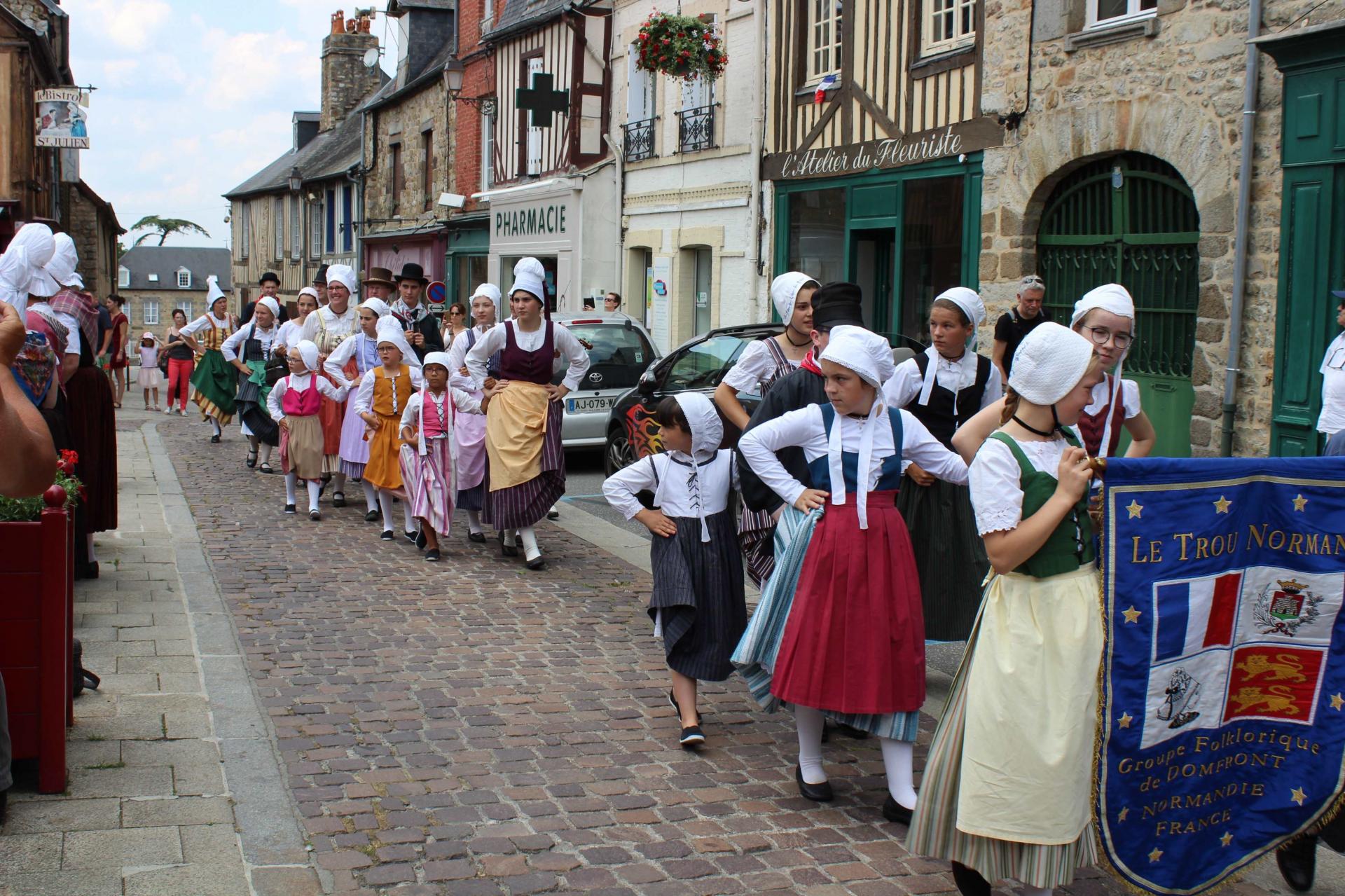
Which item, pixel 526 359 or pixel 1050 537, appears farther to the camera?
pixel 526 359

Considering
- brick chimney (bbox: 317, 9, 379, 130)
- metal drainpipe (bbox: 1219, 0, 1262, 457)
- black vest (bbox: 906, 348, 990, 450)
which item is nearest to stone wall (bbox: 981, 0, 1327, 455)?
metal drainpipe (bbox: 1219, 0, 1262, 457)

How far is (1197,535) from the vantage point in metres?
3.65

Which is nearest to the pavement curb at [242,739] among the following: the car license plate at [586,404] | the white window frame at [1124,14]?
the car license plate at [586,404]

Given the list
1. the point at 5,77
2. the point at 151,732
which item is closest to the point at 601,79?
the point at 5,77

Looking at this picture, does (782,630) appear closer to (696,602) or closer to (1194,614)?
(696,602)

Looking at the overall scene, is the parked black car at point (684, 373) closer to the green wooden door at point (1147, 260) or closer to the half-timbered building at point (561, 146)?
the green wooden door at point (1147, 260)

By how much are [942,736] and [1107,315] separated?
1.86 metres

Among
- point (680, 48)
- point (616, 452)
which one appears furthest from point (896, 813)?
point (680, 48)

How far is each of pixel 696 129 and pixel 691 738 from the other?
51.5ft

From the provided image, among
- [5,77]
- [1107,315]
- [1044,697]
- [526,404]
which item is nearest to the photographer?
[1044,697]

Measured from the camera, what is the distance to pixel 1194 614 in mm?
3680

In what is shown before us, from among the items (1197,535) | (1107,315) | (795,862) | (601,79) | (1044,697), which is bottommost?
(795,862)

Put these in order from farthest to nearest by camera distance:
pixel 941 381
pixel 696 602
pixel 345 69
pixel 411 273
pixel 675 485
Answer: pixel 345 69
pixel 411 273
pixel 941 381
pixel 675 485
pixel 696 602

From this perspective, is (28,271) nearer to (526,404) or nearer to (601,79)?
(526,404)
